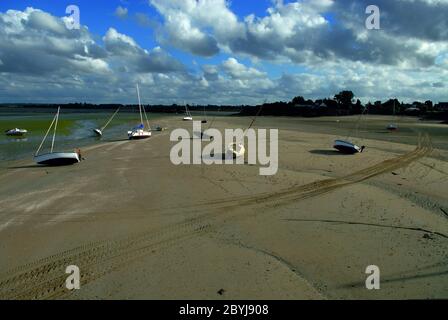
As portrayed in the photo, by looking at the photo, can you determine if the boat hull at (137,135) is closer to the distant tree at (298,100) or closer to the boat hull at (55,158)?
the boat hull at (55,158)

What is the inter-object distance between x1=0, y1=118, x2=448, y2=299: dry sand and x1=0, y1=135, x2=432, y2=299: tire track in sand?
36mm

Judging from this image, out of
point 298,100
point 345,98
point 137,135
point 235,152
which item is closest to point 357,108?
point 345,98

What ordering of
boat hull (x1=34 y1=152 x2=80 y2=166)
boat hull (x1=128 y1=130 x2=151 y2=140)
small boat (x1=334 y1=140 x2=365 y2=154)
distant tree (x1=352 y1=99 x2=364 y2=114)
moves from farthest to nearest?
1. distant tree (x1=352 y1=99 x2=364 y2=114)
2. boat hull (x1=128 y1=130 x2=151 y2=140)
3. small boat (x1=334 y1=140 x2=365 y2=154)
4. boat hull (x1=34 y1=152 x2=80 y2=166)

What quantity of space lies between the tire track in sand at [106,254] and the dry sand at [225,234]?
36mm

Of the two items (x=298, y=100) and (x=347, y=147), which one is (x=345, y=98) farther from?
(x=347, y=147)

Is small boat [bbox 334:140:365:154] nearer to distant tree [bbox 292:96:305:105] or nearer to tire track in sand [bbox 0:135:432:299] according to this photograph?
tire track in sand [bbox 0:135:432:299]

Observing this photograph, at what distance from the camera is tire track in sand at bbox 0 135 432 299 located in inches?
284

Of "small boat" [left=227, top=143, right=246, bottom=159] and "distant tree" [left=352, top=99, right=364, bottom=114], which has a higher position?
"distant tree" [left=352, top=99, right=364, bottom=114]

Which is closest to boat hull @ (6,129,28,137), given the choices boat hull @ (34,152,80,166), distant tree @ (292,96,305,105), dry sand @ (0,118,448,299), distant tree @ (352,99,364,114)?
boat hull @ (34,152,80,166)

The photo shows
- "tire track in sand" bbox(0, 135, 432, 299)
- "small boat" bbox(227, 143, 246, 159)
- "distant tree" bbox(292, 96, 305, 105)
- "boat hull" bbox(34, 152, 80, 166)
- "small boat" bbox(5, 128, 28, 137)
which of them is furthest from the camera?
"distant tree" bbox(292, 96, 305, 105)

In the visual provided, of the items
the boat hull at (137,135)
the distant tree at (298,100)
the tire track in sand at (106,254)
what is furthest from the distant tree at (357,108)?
the tire track in sand at (106,254)

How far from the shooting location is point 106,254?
28.5 ft

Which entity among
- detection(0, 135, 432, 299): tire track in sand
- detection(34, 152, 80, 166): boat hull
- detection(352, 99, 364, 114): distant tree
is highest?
detection(352, 99, 364, 114): distant tree
